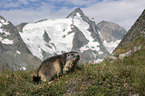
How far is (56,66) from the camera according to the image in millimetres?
8930

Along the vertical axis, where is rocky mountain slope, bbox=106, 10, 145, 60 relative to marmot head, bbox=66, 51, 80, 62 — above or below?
below

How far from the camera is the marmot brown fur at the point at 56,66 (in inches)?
342

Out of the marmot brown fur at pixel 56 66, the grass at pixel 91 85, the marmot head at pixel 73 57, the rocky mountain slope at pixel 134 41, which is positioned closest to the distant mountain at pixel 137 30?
the rocky mountain slope at pixel 134 41

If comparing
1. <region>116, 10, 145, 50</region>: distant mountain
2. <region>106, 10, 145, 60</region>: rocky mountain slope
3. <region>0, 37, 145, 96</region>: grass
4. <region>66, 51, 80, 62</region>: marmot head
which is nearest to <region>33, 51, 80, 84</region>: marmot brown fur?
→ <region>66, 51, 80, 62</region>: marmot head

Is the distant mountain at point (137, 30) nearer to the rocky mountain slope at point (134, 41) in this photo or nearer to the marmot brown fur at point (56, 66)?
the rocky mountain slope at point (134, 41)

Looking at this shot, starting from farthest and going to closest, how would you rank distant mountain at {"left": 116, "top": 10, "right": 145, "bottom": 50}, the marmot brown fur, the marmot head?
distant mountain at {"left": 116, "top": 10, "right": 145, "bottom": 50} → the marmot head → the marmot brown fur

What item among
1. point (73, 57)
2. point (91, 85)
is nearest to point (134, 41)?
point (73, 57)

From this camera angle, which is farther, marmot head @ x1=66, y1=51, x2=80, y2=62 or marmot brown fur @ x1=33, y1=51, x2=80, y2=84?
marmot head @ x1=66, y1=51, x2=80, y2=62

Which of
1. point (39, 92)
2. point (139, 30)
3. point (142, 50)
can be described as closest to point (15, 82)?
point (39, 92)

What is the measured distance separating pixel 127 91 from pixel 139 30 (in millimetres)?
11612

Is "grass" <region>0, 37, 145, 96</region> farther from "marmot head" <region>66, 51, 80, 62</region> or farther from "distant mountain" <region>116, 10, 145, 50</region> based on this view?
"distant mountain" <region>116, 10, 145, 50</region>

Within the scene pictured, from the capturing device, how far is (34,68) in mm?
11758

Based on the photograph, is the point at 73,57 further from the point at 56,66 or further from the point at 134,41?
the point at 134,41

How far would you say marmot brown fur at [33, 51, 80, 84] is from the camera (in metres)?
8.68
